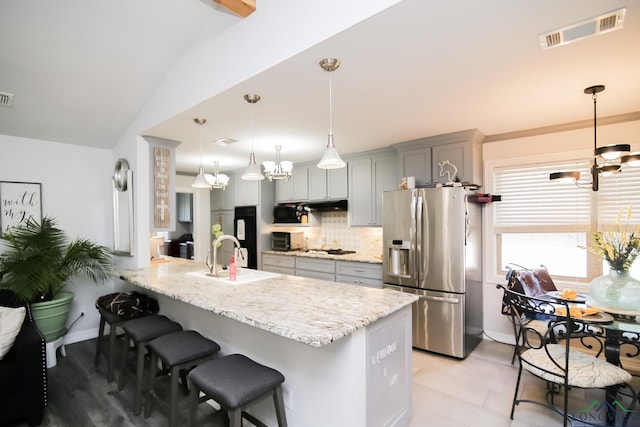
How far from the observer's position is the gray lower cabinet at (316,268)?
4.30 m

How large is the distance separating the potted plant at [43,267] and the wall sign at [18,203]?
86 millimetres

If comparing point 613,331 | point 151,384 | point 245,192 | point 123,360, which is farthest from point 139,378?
point 245,192

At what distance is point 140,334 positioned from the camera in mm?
2246

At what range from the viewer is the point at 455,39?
1.64 meters

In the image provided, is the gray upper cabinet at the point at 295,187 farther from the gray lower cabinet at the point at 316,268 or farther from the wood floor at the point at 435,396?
the wood floor at the point at 435,396

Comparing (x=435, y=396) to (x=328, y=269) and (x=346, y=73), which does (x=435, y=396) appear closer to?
(x=328, y=269)

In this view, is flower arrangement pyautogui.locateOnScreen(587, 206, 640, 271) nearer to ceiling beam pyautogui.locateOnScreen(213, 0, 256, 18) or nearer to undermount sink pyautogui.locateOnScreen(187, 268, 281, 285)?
undermount sink pyautogui.locateOnScreen(187, 268, 281, 285)

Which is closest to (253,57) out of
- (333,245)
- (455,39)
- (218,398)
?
(455,39)

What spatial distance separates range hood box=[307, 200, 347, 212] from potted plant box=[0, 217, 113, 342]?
277cm

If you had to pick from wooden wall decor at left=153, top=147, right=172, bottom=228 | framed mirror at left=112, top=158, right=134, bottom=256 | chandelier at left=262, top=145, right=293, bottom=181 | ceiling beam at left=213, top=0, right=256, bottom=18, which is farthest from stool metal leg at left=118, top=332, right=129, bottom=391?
ceiling beam at left=213, top=0, right=256, bottom=18

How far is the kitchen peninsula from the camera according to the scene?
1.55 metres

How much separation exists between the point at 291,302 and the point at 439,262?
1926 millimetres

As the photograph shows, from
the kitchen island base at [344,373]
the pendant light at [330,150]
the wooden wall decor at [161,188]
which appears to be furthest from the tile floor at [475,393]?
the wooden wall decor at [161,188]

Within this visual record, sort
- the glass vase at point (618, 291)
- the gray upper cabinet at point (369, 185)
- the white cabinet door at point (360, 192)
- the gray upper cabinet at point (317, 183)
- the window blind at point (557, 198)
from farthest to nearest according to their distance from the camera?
the gray upper cabinet at point (317, 183), the white cabinet door at point (360, 192), the gray upper cabinet at point (369, 185), the window blind at point (557, 198), the glass vase at point (618, 291)
